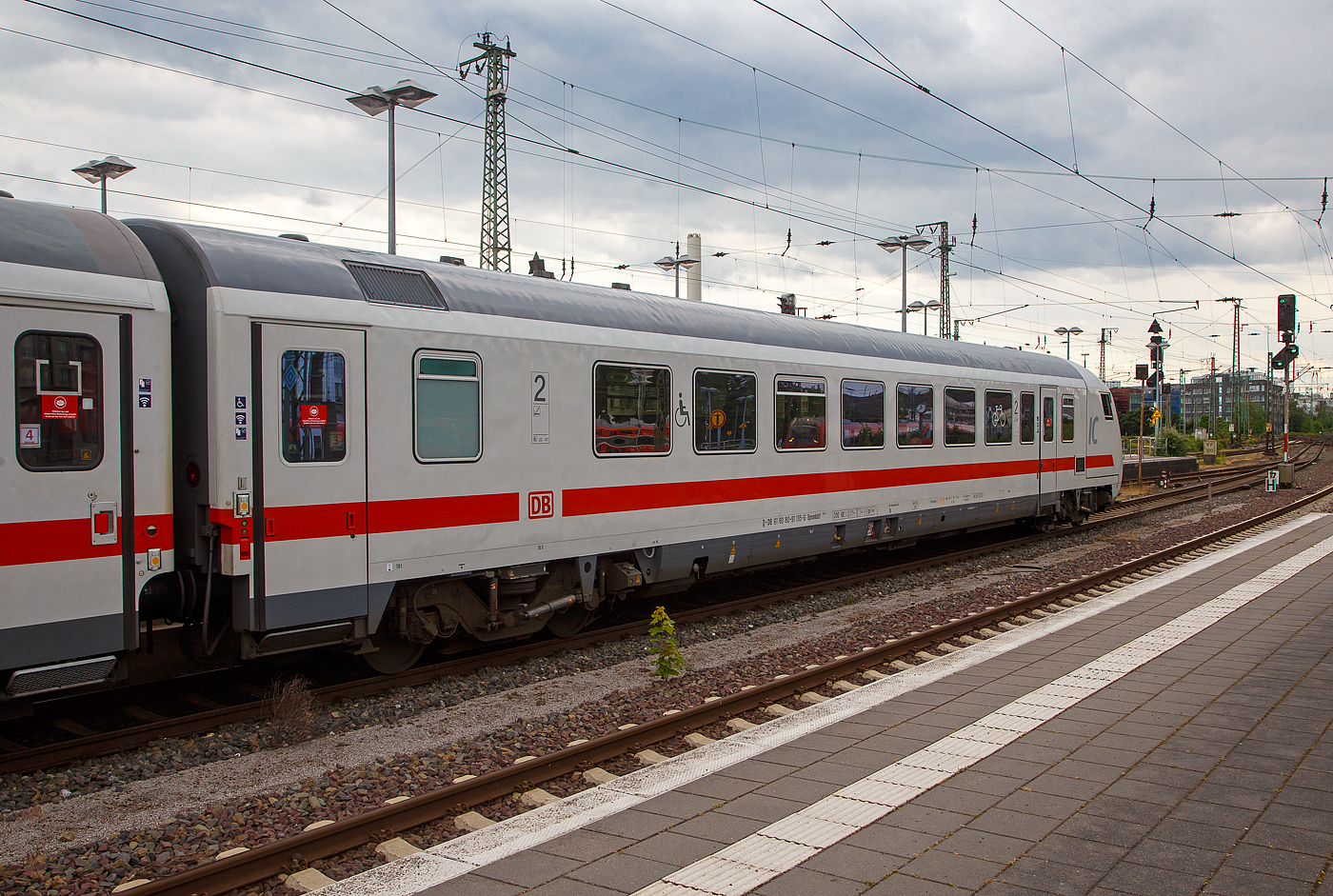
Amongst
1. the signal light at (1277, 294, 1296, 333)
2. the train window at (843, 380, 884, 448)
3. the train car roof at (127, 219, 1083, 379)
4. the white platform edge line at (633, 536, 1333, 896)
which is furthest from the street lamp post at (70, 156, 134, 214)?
the signal light at (1277, 294, 1296, 333)

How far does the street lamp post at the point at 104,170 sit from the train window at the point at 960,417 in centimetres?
1362

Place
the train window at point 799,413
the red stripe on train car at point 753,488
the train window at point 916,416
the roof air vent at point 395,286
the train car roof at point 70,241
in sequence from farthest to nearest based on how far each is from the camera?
the train window at point 916,416 < the train window at point 799,413 < the red stripe on train car at point 753,488 < the roof air vent at point 395,286 < the train car roof at point 70,241

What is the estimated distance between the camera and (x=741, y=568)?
11.9 metres

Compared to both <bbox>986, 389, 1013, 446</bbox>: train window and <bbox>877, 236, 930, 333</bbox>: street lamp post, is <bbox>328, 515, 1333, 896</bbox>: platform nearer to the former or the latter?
<bbox>986, 389, 1013, 446</bbox>: train window

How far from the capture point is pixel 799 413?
Answer: 12.3m

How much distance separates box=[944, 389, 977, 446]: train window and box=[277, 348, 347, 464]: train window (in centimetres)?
1074

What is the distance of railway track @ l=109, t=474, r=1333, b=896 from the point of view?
4.48m

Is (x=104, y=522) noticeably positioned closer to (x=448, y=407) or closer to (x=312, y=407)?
(x=312, y=407)

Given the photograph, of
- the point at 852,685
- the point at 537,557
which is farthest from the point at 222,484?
the point at 852,685

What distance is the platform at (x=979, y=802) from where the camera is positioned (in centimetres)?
432

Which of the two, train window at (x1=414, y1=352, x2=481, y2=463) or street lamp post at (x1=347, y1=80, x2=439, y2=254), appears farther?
street lamp post at (x1=347, y1=80, x2=439, y2=254)

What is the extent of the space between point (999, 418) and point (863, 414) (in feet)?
15.6

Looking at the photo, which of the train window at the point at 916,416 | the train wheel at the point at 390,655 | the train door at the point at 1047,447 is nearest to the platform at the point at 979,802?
the train wheel at the point at 390,655

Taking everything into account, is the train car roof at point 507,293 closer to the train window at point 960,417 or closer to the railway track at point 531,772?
the train window at point 960,417
